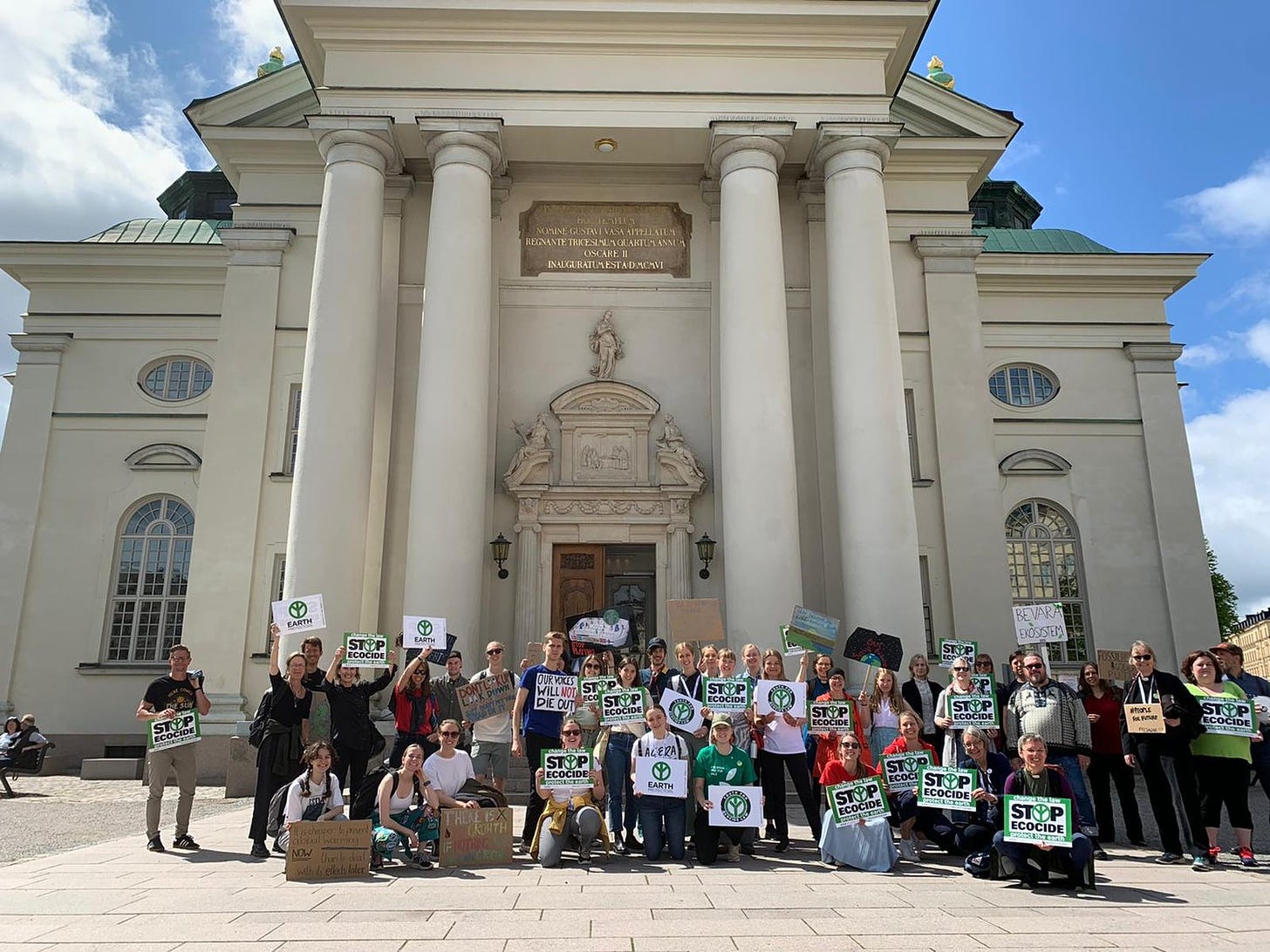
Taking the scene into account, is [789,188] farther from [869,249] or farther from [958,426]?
[958,426]

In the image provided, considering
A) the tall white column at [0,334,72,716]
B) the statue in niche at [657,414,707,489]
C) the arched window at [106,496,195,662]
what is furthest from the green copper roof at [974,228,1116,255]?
the tall white column at [0,334,72,716]

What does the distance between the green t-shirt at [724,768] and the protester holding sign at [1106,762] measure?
12.6 feet

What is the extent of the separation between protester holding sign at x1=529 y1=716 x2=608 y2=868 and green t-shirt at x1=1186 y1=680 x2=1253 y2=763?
17.9 feet

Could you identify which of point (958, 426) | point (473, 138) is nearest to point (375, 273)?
point (473, 138)

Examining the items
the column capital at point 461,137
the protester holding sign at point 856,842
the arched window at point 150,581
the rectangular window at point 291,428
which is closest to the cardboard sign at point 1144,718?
the protester holding sign at point 856,842

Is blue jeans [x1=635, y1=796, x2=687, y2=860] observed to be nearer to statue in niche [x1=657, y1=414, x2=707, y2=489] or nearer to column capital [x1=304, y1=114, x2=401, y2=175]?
statue in niche [x1=657, y1=414, x2=707, y2=489]

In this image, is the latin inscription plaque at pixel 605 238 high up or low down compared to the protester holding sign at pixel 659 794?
up

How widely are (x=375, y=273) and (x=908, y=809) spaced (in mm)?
12937

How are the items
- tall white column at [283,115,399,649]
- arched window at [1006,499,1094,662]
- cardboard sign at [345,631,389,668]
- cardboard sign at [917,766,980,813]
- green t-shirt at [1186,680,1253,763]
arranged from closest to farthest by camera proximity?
1. cardboard sign at [917,766,980,813]
2. green t-shirt at [1186,680,1253,763]
3. cardboard sign at [345,631,389,668]
4. tall white column at [283,115,399,649]
5. arched window at [1006,499,1094,662]

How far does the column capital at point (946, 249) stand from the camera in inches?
797

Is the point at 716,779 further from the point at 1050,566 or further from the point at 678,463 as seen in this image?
the point at 1050,566

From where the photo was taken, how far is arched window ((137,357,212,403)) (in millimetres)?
21938

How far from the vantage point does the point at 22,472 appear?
21.2 meters

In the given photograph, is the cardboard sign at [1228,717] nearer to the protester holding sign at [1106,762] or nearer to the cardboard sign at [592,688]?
the protester holding sign at [1106,762]
